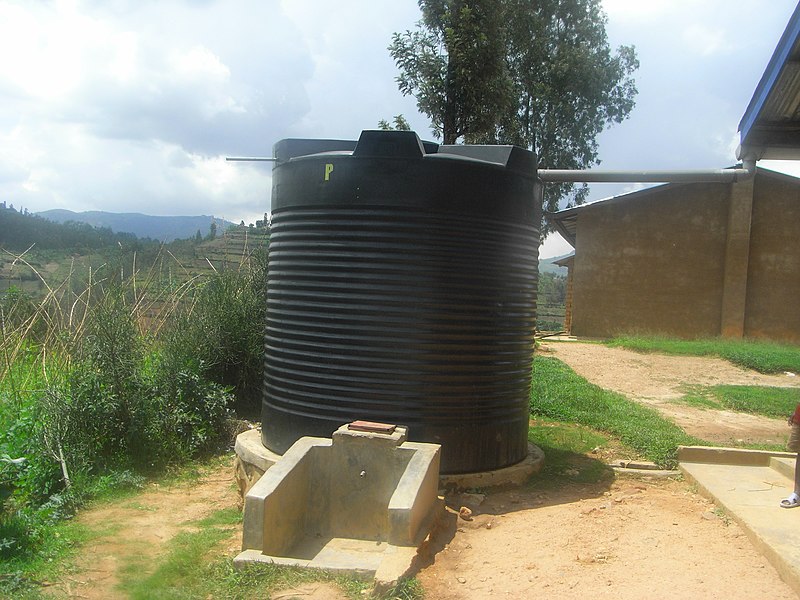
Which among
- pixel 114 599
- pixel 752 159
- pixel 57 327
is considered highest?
pixel 752 159

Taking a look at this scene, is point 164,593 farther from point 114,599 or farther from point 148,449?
point 148,449

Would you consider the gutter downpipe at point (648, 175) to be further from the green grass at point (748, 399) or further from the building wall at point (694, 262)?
the building wall at point (694, 262)

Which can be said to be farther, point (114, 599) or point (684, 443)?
point (684, 443)

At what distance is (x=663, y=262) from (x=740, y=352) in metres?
4.91

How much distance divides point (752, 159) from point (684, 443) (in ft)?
8.68

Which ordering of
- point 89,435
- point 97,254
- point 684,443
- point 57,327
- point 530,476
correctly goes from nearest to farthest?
1. point 530,476
2. point 89,435
3. point 684,443
4. point 57,327
5. point 97,254

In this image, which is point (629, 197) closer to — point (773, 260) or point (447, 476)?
point (773, 260)

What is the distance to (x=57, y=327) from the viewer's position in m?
7.36

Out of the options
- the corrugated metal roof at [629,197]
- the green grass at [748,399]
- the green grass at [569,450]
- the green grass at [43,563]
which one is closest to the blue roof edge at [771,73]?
the green grass at [569,450]

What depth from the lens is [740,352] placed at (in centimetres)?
1492

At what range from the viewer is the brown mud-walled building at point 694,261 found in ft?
62.2

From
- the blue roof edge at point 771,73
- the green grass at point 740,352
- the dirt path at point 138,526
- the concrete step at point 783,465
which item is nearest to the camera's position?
the dirt path at point 138,526

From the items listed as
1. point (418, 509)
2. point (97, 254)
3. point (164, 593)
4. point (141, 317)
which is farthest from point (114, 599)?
point (97, 254)

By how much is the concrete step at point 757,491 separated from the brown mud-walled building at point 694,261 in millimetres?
13604
